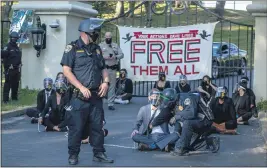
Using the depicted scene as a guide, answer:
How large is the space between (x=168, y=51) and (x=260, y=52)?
285 cm

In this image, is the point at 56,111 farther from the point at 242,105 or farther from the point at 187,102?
the point at 242,105

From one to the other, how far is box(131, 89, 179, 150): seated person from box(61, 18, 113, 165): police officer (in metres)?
1.34

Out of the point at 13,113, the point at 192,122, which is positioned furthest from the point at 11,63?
the point at 192,122

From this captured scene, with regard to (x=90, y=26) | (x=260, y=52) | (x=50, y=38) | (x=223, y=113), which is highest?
(x=50, y=38)

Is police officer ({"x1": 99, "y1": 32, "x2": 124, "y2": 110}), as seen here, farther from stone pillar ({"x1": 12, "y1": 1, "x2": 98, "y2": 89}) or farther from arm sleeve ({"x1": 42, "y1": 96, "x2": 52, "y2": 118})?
arm sleeve ({"x1": 42, "y1": 96, "x2": 52, "y2": 118})

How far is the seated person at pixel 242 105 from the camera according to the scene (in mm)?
13070

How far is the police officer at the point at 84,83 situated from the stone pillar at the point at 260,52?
6969mm

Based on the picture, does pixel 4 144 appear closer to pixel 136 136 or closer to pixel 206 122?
pixel 136 136

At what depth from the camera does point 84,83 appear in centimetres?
842

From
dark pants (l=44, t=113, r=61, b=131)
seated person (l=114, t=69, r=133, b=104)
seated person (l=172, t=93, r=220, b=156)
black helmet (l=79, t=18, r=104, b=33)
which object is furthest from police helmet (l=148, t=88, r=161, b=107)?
seated person (l=114, t=69, r=133, b=104)

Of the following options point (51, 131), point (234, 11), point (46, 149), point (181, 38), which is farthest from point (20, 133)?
point (234, 11)

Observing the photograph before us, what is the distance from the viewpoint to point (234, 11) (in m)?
39.3

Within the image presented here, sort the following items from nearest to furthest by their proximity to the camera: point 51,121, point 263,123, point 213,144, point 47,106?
point 213,144 < point 51,121 < point 47,106 < point 263,123

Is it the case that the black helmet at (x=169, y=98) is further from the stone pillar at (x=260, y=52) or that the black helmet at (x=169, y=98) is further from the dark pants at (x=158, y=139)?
the stone pillar at (x=260, y=52)
